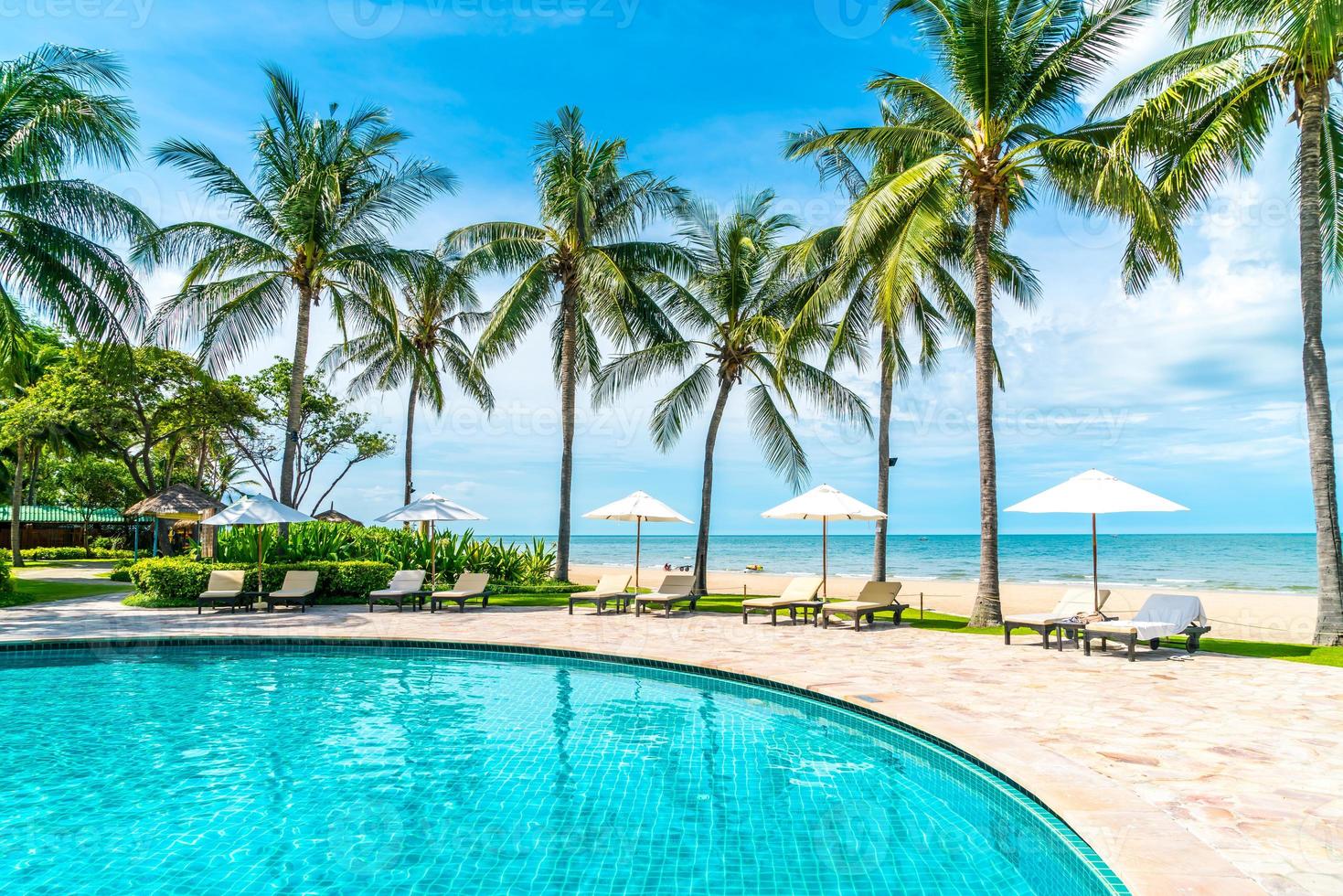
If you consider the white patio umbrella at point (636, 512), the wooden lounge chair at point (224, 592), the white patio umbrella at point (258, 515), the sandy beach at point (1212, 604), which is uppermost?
the white patio umbrella at point (636, 512)

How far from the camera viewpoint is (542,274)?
62.7 ft

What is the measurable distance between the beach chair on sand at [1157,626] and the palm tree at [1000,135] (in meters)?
1.94

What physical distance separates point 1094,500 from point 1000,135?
580cm

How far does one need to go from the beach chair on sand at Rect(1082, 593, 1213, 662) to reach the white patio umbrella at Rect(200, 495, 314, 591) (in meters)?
13.4

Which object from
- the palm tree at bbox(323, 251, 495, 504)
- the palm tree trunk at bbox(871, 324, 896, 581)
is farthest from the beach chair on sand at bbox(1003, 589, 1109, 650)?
the palm tree at bbox(323, 251, 495, 504)

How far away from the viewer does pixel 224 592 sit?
14.9 meters

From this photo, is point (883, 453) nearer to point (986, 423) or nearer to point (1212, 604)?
point (986, 423)

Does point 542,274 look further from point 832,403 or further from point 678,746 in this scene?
point 678,746

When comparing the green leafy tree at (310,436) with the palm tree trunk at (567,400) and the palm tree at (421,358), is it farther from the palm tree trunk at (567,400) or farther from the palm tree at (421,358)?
the palm tree trunk at (567,400)

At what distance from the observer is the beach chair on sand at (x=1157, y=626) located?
31.9ft

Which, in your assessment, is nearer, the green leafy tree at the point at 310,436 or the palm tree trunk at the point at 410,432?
the palm tree trunk at the point at 410,432

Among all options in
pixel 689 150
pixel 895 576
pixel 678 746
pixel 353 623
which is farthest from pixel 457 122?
pixel 895 576

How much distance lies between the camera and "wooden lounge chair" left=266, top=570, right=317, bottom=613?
1490 centimetres

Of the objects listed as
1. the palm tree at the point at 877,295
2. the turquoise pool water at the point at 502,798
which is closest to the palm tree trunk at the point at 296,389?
the turquoise pool water at the point at 502,798
